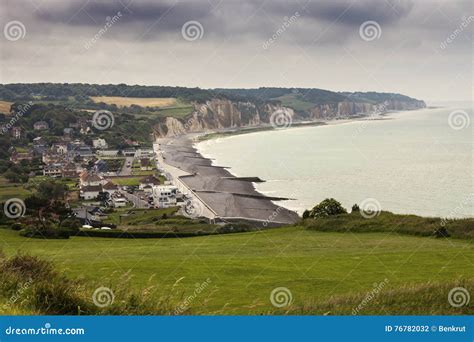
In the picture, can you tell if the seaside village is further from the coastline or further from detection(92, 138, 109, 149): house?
the coastline

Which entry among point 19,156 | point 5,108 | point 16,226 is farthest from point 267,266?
point 5,108

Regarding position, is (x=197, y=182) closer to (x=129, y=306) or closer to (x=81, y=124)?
(x=81, y=124)

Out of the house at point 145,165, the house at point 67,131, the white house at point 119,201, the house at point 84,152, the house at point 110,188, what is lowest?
the white house at point 119,201

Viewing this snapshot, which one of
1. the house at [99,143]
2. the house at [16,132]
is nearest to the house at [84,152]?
the house at [99,143]

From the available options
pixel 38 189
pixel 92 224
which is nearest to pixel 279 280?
pixel 92 224

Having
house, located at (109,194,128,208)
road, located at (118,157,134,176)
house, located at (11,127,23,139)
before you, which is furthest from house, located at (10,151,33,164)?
road, located at (118,157,134,176)

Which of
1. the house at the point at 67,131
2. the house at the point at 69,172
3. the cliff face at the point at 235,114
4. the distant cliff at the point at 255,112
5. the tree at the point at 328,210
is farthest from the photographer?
the distant cliff at the point at 255,112

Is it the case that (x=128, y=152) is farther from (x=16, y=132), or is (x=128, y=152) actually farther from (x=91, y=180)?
(x=91, y=180)

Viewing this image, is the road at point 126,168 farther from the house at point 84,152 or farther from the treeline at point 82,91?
the treeline at point 82,91
